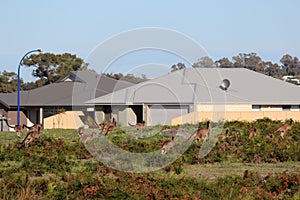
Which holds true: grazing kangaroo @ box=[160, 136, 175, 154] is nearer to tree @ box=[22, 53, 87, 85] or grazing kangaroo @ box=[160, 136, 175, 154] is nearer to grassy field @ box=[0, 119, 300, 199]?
grassy field @ box=[0, 119, 300, 199]

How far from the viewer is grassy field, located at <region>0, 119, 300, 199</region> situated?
44.8ft

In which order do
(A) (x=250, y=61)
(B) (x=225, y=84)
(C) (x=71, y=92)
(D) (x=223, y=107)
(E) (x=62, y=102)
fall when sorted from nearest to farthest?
(D) (x=223, y=107) < (B) (x=225, y=84) < (E) (x=62, y=102) < (C) (x=71, y=92) < (A) (x=250, y=61)

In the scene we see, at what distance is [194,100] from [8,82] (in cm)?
5526

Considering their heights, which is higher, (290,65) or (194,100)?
(290,65)

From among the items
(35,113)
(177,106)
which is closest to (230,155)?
(177,106)

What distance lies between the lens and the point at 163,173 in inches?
699

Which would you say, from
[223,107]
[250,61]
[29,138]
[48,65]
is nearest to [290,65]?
[250,61]

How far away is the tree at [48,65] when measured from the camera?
99.4 m

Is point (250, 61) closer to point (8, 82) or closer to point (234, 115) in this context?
point (8, 82)

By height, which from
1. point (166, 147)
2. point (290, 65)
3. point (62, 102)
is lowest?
point (166, 147)

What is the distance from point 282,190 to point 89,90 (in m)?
44.9

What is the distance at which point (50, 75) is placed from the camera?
328 feet

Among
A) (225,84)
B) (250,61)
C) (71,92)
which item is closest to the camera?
(225,84)

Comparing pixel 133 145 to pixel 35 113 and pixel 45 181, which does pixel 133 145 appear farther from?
pixel 35 113
